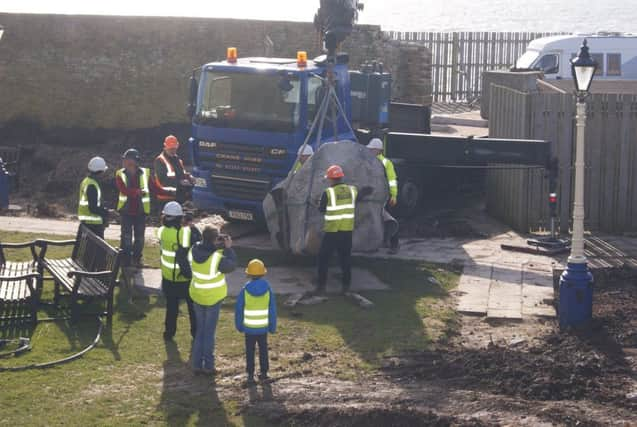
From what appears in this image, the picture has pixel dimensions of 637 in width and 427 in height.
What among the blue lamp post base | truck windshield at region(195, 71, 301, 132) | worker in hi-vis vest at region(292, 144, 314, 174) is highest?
truck windshield at region(195, 71, 301, 132)

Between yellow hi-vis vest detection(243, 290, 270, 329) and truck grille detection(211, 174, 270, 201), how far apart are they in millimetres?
6741

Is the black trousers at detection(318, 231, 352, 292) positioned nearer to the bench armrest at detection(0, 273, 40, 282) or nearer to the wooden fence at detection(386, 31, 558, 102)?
the bench armrest at detection(0, 273, 40, 282)

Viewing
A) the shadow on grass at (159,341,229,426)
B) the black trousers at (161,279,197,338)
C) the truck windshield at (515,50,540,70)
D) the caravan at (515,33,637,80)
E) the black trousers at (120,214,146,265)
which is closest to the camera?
the shadow on grass at (159,341,229,426)

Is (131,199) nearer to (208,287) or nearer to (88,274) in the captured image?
Answer: (88,274)

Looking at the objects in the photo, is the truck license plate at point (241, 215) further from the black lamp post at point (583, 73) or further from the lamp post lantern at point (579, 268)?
the black lamp post at point (583, 73)

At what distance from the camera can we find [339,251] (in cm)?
1569

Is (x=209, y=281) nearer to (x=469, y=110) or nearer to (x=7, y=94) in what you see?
(x=7, y=94)

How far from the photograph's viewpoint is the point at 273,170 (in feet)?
60.5

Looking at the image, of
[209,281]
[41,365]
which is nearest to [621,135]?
[209,281]

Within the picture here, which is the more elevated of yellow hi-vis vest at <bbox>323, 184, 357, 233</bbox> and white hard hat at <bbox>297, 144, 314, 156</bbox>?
white hard hat at <bbox>297, 144, 314, 156</bbox>

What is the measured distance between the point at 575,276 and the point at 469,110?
20053 mm

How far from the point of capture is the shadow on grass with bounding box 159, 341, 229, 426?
10734mm

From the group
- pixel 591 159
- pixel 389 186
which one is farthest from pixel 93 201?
pixel 591 159

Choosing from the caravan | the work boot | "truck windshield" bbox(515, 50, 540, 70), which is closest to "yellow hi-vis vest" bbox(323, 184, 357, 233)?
the work boot
